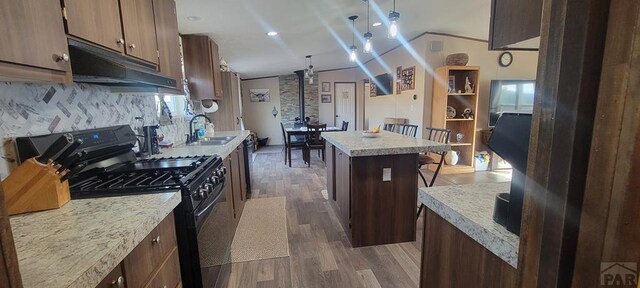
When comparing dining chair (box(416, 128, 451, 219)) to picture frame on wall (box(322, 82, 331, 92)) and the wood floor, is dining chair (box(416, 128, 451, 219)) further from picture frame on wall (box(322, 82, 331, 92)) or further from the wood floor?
picture frame on wall (box(322, 82, 331, 92))

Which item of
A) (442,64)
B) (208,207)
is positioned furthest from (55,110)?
(442,64)

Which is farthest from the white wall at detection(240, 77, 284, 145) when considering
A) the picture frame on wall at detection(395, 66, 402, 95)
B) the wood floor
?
the wood floor

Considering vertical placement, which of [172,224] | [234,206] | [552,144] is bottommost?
[234,206]

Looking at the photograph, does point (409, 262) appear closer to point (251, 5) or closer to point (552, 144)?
point (552, 144)

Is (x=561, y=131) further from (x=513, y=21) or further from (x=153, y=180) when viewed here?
(x=153, y=180)

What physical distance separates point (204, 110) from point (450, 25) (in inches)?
153

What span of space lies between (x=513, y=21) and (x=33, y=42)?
1.43 meters

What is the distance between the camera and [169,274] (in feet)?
3.56

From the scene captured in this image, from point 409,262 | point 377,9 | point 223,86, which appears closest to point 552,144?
point 409,262

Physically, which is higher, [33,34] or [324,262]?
[33,34]

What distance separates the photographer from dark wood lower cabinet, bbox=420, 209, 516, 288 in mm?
747

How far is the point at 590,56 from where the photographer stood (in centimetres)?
40

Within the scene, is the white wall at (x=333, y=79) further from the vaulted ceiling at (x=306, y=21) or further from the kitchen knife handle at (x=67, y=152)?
the kitchen knife handle at (x=67, y=152)

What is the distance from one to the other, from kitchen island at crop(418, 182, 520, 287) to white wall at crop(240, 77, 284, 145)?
7.77 metres
